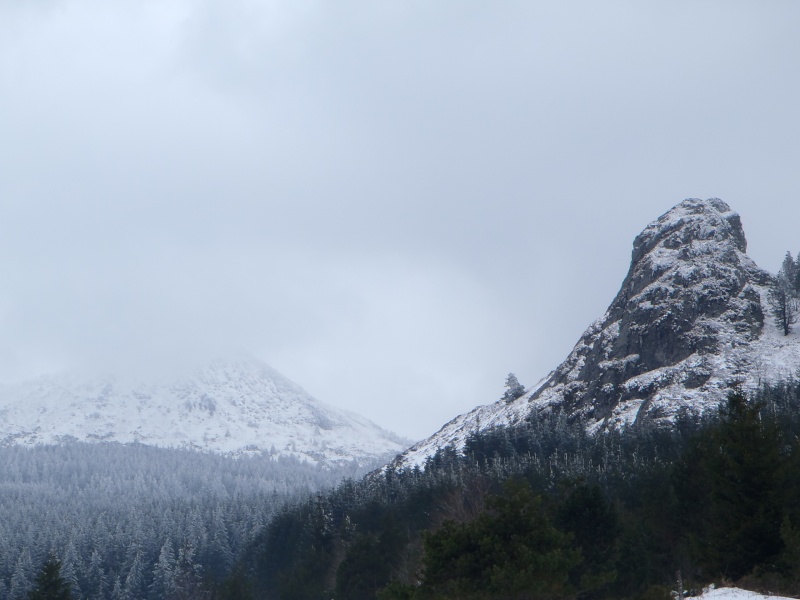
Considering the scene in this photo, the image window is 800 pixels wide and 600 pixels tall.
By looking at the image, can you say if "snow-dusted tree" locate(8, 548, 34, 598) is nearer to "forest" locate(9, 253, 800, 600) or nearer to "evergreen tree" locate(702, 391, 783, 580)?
"forest" locate(9, 253, 800, 600)

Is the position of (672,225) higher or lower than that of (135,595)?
higher

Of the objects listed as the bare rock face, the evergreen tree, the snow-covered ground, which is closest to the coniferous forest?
the evergreen tree

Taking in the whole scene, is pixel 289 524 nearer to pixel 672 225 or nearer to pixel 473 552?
pixel 473 552

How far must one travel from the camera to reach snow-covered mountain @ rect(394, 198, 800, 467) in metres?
125

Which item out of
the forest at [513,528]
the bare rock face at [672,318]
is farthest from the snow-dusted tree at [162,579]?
the bare rock face at [672,318]

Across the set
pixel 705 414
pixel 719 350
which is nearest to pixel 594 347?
pixel 719 350

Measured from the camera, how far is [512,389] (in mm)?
176250

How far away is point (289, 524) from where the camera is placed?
350ft

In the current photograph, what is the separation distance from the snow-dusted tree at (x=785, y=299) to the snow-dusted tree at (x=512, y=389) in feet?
184

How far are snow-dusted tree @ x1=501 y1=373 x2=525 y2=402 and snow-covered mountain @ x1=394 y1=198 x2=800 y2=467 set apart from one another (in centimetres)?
347

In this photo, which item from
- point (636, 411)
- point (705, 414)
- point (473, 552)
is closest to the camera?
point (473, 552)

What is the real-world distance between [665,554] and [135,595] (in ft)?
304

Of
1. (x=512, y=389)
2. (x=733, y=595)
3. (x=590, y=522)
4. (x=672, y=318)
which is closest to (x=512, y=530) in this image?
(x=733, y=595)

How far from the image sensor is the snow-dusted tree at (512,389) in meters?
172
